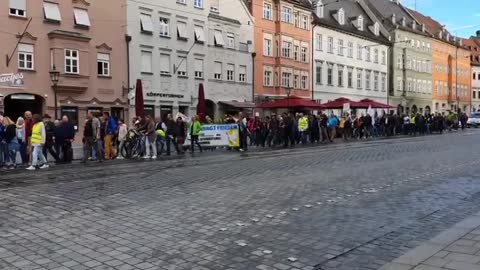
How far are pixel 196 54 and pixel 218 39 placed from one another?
3248 mm

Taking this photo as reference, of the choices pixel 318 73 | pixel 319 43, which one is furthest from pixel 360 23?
pixel 318 73

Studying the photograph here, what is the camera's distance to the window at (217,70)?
44.4 metres

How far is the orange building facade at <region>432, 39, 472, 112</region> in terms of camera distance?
8525 centimetres

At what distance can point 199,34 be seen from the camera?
42.8 metres

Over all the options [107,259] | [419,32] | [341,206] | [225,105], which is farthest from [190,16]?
[419,32]

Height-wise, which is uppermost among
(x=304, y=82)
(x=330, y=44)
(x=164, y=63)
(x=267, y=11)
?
(x=267, y=11)

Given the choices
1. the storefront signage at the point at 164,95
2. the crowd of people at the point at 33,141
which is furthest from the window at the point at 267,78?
the crowd of people at the point at 33,141

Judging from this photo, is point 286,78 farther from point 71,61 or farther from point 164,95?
point 71,61

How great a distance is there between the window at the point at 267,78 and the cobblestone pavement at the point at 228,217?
117 feet

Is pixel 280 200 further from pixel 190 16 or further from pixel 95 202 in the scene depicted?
pixel 190 16

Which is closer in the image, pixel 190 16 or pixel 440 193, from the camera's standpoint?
pixel 440 193

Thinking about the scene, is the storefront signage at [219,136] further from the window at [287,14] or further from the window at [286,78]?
the window at [287,14]

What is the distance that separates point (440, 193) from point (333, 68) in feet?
164

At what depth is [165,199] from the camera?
32.2ft
